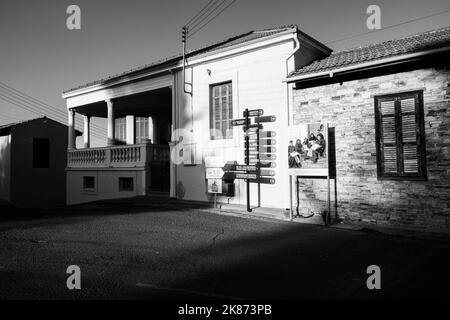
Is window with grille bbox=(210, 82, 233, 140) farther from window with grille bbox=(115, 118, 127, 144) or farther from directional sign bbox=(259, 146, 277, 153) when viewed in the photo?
window with grille bbox=(115, 118, 127, 144)

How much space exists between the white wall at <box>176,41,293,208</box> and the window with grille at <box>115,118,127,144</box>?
807cm

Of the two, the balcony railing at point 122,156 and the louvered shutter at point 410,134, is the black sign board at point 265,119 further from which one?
the balcony railing at point 122,156

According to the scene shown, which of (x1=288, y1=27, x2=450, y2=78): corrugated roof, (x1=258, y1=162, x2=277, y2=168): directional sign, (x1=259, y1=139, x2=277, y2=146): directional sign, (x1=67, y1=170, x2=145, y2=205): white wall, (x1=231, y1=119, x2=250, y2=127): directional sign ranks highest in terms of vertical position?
(x1=288, y1=27, x2=450, y2=78): corrugated roof

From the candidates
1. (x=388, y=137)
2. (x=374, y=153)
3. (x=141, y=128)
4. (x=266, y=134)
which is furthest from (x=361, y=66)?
(x=141, y=128)

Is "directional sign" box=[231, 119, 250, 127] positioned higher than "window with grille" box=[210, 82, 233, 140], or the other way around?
"window with grille" box=[210, 82, 233, 140]

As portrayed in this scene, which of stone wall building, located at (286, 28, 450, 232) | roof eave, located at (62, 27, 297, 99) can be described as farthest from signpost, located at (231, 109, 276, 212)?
roof eave, located at (62, 27, 297, 99)

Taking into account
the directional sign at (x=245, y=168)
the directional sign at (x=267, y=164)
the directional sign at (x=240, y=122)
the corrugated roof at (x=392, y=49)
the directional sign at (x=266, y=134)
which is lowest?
the directional sign at (x=245, y=168)

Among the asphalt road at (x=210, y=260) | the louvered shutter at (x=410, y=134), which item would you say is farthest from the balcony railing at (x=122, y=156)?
the louvered shutter at (x=410, y=134)

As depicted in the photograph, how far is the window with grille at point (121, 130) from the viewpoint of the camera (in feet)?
70.1

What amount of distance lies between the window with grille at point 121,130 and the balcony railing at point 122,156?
2.83 metres

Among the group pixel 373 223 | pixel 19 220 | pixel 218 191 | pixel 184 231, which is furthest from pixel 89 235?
pixel 373 223

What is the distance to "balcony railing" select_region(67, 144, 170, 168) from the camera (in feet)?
50.5
